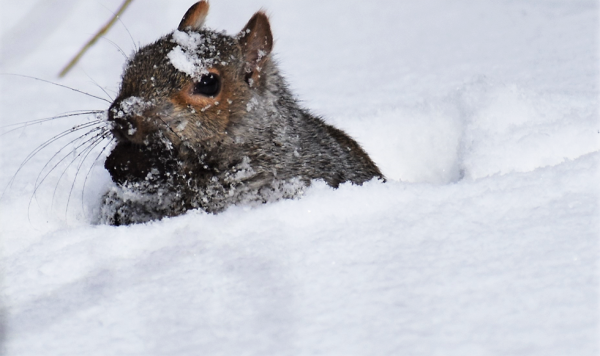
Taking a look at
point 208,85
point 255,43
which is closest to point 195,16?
point 255,43

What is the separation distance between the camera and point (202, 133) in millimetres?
2418

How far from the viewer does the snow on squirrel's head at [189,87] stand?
7.59 ft

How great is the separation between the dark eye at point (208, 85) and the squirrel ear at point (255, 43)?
0.20 meters

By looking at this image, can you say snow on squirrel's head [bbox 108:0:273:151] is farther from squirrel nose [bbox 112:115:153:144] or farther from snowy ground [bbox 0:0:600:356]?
snowy ground [bbox 0:0:600:356]

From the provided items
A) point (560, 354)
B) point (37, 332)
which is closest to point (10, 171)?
point (37, 332)

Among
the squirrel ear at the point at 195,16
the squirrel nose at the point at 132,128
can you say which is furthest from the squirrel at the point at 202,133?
the squirrel ear at the point at 195,16

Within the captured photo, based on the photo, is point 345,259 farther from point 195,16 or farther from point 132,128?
point 195,16

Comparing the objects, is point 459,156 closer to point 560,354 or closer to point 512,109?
point 512,109

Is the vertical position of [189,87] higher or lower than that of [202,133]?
higher

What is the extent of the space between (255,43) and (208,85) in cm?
36

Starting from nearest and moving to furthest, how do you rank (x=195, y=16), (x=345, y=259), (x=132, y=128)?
1. (x=345, y=259)
2. (x=132, y=128)
3. (x=195, y=16)

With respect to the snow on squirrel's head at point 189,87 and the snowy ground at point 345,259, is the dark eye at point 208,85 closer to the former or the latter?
the snow on squirrel's head at point 189,87

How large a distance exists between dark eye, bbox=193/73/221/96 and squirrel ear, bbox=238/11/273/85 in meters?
0.20

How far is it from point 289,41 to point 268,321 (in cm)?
393
